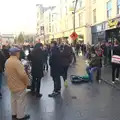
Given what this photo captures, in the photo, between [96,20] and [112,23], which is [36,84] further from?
[96,20]

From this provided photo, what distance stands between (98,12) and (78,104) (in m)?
26.5

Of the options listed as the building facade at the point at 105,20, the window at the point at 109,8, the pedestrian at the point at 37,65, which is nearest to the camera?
the pedestrian at the point at 37,65

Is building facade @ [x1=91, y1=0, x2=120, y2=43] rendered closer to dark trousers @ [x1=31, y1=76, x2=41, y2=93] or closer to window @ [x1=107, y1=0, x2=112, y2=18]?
window @ [x1=107, y1=0, x2=112, y2=18]

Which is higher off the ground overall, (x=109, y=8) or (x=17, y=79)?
(x=109, y=8)

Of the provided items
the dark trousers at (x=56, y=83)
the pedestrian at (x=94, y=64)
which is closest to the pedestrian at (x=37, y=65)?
the dark trousers at (x=56, y=83)

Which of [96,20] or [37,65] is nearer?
[37,65]

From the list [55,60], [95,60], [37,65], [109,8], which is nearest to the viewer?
[37,65]

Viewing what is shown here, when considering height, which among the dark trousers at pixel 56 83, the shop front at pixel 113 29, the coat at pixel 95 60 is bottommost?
the dark trousers at pixel 56 83

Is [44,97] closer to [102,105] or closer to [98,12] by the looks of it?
[102,105]

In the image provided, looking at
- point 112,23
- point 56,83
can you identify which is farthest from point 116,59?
point 112,23

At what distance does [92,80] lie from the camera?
46.2ft

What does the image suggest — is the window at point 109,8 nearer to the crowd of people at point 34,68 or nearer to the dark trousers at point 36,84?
the crowd of people at point 34,68

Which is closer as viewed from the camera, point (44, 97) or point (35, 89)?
point (44, 97)

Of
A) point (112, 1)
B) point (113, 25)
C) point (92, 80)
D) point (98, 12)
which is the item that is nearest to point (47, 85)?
point (92, 80)
